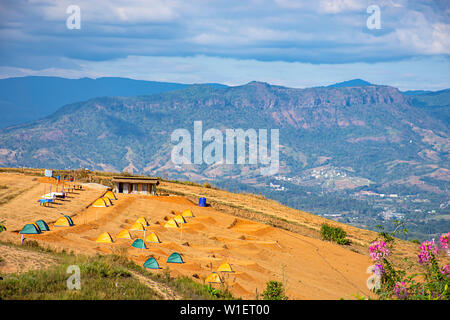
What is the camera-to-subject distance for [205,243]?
104ft

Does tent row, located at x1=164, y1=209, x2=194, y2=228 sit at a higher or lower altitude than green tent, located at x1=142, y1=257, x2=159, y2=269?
lower

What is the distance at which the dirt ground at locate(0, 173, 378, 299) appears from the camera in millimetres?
23625

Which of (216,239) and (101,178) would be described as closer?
(216,239)

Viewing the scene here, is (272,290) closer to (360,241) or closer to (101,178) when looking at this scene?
(360,241)

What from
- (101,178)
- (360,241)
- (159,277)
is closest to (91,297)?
(159,277)

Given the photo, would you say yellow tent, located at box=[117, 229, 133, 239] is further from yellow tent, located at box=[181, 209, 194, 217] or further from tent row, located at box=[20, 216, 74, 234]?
yellow tent, located at box=[181, 209, 194, 217]

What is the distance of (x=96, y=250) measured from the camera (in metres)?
23.6

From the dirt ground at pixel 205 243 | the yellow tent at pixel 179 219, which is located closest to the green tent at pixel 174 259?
the dirt ground at pixel 205 243

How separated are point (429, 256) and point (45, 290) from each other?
9788 millimetres

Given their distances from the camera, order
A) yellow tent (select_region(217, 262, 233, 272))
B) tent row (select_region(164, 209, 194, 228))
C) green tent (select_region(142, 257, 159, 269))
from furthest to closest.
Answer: tent row (select_region(164, 209, 194, 228)) < yellow tent (select_region(217, 262, 233, 272)) < green tent (select_region(142, 257, 159, 269))

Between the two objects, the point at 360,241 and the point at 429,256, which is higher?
the point at 429,256

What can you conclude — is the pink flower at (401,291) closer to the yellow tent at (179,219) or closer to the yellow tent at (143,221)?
the yellow tent at (143,221)

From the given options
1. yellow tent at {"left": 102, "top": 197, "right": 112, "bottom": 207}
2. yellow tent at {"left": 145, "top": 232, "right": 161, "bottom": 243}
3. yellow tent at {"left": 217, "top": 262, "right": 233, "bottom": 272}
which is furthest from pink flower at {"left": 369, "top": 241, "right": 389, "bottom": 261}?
yellow tent at {"left": 102, "top": 197, "right": 112, "bottom": 207}

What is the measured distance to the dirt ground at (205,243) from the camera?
77.5ft
